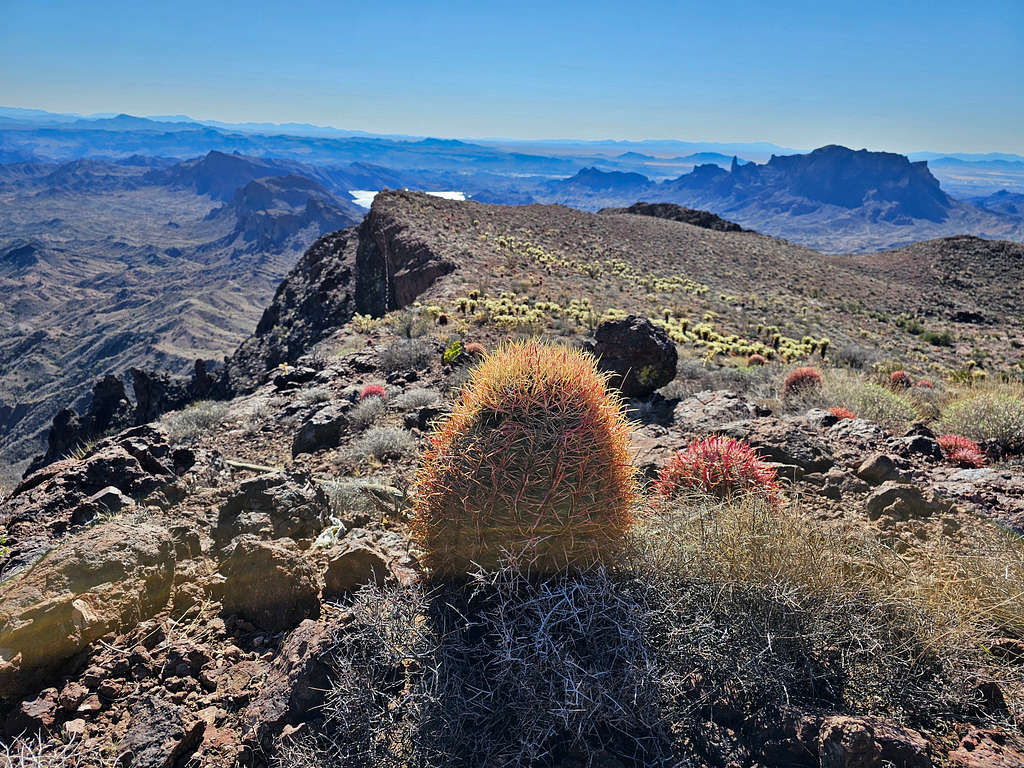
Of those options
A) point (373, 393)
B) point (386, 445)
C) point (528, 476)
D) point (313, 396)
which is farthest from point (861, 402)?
point (313, 396)

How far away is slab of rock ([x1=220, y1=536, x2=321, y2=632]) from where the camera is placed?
123 inches

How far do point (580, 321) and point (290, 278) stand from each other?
2746 cm

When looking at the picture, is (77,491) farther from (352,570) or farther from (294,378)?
(294,378)

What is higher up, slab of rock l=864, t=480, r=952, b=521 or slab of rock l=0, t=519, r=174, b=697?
slab of rock l=864, t=480, r=952, b=521

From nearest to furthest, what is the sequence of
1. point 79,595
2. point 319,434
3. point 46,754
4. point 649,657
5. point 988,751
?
point 988,751, point 46,754, point 649,657, point 79,595, point 319,434

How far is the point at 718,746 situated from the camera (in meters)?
2.22

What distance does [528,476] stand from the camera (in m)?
2.56

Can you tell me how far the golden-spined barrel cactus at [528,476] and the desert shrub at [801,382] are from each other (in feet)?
21.8

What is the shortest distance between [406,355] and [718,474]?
7.29 m

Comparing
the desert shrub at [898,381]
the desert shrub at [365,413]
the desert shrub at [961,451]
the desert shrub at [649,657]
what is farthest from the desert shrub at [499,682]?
→ the desert shrub at [898,381]

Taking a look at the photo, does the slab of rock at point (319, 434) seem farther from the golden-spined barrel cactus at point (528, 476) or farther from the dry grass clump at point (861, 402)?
the dry grass clump at point (861, 402)

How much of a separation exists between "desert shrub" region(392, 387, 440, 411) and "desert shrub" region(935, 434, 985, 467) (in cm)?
617

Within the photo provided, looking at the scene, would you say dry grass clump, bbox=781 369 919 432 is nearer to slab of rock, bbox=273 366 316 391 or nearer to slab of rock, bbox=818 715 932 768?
slab of rock, bbox=818 715 932 768

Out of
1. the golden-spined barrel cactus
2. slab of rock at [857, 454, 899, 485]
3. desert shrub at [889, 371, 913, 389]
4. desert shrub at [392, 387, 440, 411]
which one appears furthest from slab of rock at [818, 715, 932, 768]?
desert shrub at [889, 371, 913, 389]
